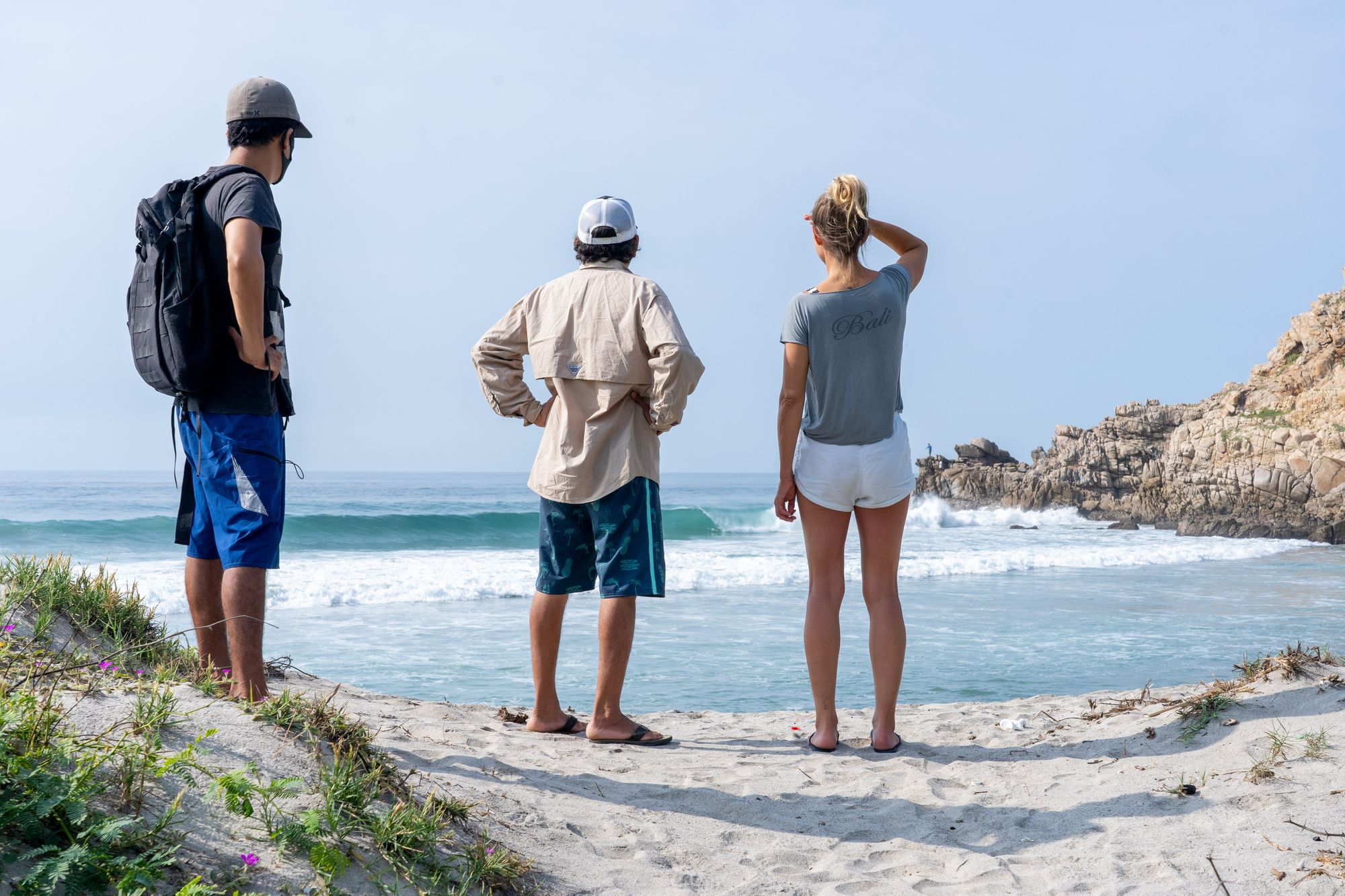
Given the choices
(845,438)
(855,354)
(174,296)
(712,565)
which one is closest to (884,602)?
(845,438)

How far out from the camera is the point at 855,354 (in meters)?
3.76

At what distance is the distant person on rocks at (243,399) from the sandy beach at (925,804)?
70cm

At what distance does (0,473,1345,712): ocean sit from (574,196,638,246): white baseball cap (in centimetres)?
275

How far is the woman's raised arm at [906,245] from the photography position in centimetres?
396

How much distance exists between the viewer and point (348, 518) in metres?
22.1

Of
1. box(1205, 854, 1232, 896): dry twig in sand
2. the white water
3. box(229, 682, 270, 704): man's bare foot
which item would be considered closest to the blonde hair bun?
box(1205, 854, 1232, 896): dry twig in sand

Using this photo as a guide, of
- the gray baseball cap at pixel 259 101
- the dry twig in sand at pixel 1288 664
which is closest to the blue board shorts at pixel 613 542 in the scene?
the gray baseball cap at pixel 259 101

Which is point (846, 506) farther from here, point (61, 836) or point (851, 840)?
point (61, 836)

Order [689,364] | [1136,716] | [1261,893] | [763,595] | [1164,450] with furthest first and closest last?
1. [1164,450]
2. [763,595]
3. [1136,716]
4. [689,364]
5. [1261,893]

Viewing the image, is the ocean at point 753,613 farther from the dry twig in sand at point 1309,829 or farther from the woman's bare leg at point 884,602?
the dry twig in sand at point 1309,829

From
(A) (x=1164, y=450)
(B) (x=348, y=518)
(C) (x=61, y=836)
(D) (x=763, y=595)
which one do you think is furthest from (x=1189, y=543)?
(C) (x=61, y=836)

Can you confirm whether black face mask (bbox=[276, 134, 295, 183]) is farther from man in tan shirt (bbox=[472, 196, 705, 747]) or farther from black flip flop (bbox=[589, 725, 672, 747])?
black flip flop (bbox=[589, 725, 672, 747])

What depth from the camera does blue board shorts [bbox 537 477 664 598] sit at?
3.73m

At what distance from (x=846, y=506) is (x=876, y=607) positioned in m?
0.45
